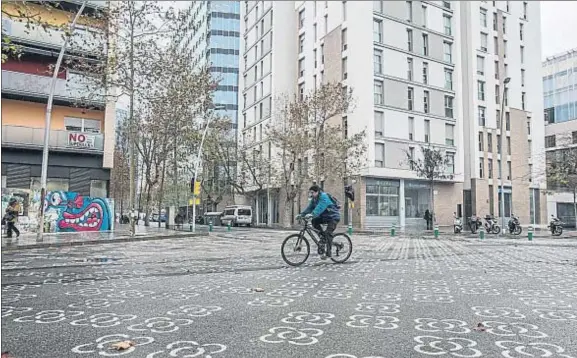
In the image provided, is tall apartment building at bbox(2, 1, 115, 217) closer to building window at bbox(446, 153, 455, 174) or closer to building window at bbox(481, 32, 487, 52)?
building window at bbox(446, 153, 455, 174)

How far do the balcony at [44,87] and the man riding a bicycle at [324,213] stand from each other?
17159mm

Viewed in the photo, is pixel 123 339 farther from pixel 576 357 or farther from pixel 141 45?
pixel 141 45

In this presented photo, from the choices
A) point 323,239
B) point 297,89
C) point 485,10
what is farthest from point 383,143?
point 323,239

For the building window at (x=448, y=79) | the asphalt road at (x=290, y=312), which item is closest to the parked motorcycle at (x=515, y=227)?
the building window at (x=448, y=79)

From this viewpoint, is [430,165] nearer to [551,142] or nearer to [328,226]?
[551,142]

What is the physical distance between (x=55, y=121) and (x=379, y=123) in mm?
24603

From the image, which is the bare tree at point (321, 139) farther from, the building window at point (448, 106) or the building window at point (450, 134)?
the building window at point (448, 106)

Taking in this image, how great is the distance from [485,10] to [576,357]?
50.2 m

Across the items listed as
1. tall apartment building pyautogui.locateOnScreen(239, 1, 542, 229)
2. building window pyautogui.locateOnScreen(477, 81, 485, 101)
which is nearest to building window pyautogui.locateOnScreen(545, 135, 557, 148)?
tall apartment building pyautogui.locateOnScreen(239, 1, 542, 229)

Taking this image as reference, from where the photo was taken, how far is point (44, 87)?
24703mm

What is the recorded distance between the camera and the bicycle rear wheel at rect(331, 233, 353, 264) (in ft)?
32.7

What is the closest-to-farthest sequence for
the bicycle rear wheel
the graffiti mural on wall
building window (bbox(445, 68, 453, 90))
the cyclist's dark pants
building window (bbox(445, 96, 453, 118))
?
the cyclist's dark pants < the bicycle rear wheel < the graffiti mural on wall < building window (bbox(445, 96, 453, 118)) < building window (bbox(445, 68, 453, 90))

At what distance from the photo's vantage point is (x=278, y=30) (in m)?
51.2

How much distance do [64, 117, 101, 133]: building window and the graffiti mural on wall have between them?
4.57 metres
